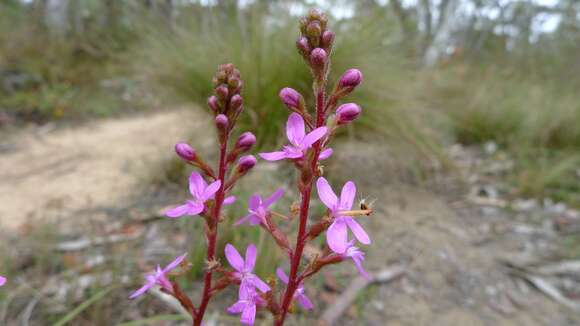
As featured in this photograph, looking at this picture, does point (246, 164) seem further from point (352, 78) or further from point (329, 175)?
point (329, 175)

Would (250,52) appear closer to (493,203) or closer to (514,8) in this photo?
(493,203)

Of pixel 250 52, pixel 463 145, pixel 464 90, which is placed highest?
pixel 250 52

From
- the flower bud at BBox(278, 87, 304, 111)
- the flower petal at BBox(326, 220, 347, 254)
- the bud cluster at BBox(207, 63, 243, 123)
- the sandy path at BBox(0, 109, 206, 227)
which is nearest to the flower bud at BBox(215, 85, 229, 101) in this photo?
the bud cluster at BBox(207, 63, 243, 123)

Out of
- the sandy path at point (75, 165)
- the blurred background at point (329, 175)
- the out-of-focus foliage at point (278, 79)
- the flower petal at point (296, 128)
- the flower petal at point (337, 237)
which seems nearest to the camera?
the flower petal at point (337, 237)

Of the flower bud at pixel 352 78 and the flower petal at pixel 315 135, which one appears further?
the flower bud at pixel 352 78

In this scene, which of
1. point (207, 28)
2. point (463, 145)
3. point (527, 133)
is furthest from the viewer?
point (463, 145)

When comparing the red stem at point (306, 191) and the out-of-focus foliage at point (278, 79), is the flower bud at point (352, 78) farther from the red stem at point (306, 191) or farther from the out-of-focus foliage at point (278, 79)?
the out-of-focus foliage at point (278, 79)

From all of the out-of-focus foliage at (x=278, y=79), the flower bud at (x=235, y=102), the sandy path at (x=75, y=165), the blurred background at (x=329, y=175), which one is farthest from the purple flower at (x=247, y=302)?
the out-of-focus foliage at (x=278, y=79)

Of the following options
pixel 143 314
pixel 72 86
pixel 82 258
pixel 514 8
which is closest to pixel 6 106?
pixel 72 86
